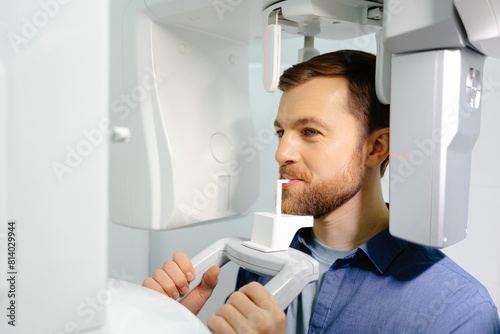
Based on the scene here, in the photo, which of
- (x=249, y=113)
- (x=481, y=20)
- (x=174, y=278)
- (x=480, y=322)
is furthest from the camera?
(x=249, y=113)

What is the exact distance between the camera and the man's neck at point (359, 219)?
0.84 metres

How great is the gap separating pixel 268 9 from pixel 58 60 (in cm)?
46

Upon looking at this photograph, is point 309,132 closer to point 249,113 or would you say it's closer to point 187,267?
point 249,113

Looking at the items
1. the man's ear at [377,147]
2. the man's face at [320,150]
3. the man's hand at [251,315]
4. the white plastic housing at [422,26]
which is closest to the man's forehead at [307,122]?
the man's face at [320,150]

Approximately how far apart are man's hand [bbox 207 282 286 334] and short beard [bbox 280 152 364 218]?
0.24 meters

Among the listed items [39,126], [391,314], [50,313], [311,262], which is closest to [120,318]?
[50,313]

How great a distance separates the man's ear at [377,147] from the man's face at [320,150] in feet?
0.07

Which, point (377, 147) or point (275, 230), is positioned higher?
point (377, 147)

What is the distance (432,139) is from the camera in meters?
0.57

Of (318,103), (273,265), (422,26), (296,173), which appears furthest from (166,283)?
(422,26)

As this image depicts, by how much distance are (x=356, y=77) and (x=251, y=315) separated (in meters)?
0.47

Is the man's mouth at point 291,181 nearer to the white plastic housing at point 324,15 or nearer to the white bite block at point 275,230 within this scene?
the white bite block at point 275,230

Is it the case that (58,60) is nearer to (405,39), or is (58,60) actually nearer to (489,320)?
(405,39)

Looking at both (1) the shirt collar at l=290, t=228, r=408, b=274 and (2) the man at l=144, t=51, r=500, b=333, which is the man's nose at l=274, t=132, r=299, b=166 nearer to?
(2) the man at l=144, t=51, r=500, b=333
